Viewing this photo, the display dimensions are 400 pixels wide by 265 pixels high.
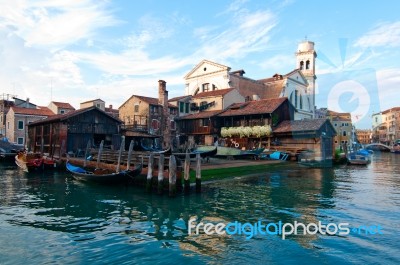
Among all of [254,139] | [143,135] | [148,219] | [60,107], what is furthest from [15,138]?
[148,219]

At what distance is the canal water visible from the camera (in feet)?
21.6

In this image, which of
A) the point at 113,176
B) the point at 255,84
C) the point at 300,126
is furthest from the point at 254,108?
the point at 113,176

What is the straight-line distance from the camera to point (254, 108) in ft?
106

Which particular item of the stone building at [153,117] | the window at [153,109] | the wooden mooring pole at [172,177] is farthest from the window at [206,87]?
the wooden mooring pole at [172,177]

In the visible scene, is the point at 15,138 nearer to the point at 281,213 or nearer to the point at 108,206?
the point at 108,206

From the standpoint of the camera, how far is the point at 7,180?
17.5 m

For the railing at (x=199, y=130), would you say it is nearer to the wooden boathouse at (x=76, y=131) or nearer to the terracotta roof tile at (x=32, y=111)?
the wooden boathouse at (x=76, y=131)

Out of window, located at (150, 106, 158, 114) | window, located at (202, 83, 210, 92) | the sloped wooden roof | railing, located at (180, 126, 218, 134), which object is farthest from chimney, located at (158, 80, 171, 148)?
the sloped wooden roof

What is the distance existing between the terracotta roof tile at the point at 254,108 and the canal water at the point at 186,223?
Result: 647 inches

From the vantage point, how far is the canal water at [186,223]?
6574mm

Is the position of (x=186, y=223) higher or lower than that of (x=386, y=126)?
lower

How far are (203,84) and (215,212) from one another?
116 feet

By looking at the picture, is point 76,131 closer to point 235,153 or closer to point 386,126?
point 235,153

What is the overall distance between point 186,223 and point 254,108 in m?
24.9
